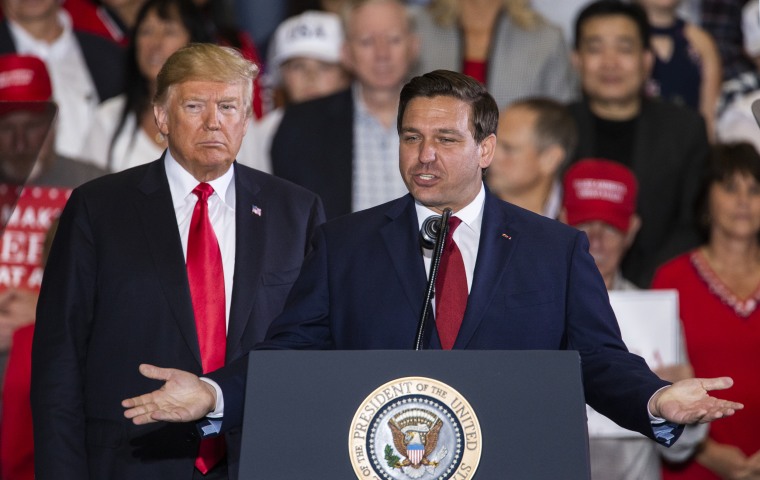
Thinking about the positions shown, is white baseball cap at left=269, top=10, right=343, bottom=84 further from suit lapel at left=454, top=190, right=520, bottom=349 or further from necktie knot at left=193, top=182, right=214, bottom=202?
suit lapel at left=454, top=190, right=520, bottom=349

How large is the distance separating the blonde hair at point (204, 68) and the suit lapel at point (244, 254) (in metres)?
0.21

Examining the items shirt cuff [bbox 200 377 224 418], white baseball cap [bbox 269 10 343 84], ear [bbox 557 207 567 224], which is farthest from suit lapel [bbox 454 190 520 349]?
white baseball cap [bbox 269 10 343 84]

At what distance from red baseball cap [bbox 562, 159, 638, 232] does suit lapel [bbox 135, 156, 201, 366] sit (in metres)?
2.13

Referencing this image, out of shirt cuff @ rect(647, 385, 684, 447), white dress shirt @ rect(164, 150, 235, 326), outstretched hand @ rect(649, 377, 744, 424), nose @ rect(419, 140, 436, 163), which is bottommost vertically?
shirt cuff @ rect(647, 385, 684, 447)

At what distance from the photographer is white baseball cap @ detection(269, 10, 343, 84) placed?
20.2 ft

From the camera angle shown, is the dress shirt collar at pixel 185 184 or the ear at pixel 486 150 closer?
the ear at pixel 486 150

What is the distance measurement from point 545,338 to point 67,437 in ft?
3.88

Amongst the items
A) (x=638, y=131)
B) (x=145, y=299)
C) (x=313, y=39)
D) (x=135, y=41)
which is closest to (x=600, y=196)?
(x=638, y=131)

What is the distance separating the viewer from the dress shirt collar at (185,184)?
3.34 meters

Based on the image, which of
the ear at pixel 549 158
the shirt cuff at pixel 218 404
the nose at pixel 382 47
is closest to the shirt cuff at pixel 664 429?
the shirt cuff at pixel 218 404

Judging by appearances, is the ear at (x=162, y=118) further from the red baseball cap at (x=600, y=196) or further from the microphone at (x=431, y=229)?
the red baseball cap at (x=600, y=196)

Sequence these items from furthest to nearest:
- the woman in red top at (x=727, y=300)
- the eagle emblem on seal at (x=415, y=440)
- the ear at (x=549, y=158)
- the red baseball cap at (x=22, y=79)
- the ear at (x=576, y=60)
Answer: the ear at (x=576, y=60) < the ear at (x=549, y=158) < the red baseball cap at (x=22, y=79) < the woman in red top at (x=727, y=300) < the eagle emblem on seal at (x=415, y=440)

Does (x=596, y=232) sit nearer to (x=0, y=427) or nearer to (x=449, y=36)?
(x=449, y=36)

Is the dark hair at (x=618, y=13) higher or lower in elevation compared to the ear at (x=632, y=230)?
higher
